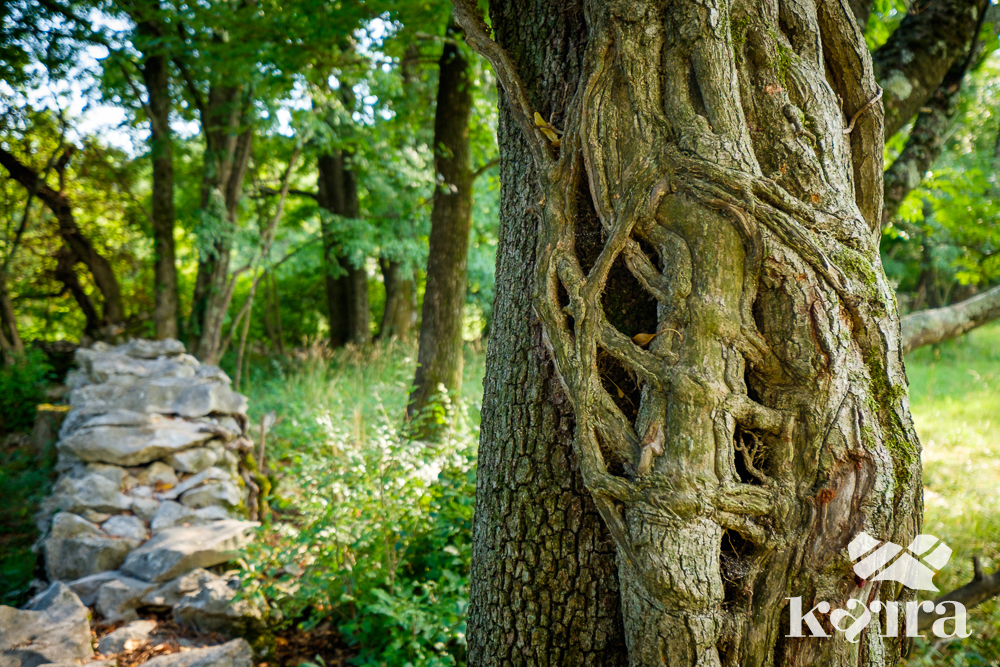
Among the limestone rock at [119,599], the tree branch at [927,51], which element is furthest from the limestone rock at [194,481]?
the tree branch at [927,51]

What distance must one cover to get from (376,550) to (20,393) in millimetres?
8547

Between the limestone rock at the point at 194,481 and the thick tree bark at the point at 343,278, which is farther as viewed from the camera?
the thick tree bark at the point at 343,278

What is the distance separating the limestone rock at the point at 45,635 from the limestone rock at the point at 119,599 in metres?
0.25

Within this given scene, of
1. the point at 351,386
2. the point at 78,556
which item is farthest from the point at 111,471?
the point at 351,386

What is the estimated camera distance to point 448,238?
20.1 feet

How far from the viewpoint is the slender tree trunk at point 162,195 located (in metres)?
9.27

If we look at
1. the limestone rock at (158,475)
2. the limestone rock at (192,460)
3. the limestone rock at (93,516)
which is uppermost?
the limestone rock at (192,460)

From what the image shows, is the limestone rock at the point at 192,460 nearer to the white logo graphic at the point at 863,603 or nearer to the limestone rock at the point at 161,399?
the limestone rock at the point at 161,399

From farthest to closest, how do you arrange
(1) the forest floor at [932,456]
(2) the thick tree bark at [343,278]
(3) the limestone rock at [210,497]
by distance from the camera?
(2) the thick tree bark at [343,278]
(3) the limestone rock at [210,497]
(1) the forest floor at [932,456]

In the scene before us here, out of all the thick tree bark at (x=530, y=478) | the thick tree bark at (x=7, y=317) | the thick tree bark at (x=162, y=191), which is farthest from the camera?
the thick tree bark at (x=7, y=317)

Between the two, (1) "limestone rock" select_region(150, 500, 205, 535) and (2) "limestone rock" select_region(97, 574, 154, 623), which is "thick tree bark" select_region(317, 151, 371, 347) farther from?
(2) "limestone rock" select_region(97, 574, 154, 623)

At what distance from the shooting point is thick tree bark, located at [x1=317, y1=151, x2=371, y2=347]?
1162cm

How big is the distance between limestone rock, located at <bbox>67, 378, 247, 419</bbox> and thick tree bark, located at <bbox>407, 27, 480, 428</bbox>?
1.91 m

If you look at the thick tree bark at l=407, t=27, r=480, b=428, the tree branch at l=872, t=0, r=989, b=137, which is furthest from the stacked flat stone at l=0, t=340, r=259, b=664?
the tree branch at l=872, t=0, r=989, b=137
